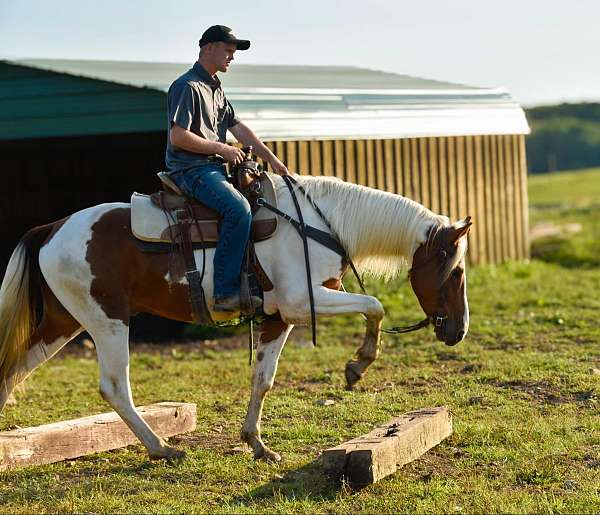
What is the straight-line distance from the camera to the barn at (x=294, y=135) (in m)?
14.3

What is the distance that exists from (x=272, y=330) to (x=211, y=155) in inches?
50.8

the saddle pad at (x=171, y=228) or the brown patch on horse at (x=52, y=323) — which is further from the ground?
the saddle pad at (x=171, y=228)

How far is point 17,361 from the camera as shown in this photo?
7.75m

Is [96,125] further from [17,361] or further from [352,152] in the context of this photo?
[17,361]

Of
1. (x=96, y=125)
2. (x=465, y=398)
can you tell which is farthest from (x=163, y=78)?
(x=465, y=398)

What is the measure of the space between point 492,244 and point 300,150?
5.45 metres

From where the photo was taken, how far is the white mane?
24.7ft

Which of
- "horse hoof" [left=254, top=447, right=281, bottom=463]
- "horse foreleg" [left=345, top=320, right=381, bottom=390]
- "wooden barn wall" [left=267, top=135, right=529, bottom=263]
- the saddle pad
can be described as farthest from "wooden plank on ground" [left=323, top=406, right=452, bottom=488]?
"wooden barn wall" [left=267, top=135, right=529, bottom=263]

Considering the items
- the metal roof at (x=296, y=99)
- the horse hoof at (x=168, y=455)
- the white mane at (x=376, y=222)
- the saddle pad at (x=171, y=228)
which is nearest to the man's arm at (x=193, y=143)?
the saddle pad at (x=171, y=228)

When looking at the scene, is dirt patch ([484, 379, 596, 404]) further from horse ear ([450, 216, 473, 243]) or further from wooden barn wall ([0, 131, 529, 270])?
wooden barn wall ([0, 131, 529, 270])

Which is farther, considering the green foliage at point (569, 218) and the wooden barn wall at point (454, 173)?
the green foliage at point (569, 218)

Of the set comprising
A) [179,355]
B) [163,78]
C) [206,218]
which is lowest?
[179,355]

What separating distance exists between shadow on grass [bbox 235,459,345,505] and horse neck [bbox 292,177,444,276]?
156 centimetres

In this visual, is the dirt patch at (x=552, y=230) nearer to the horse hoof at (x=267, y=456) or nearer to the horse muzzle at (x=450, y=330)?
the horse muzzle at (x=450, y=330)
